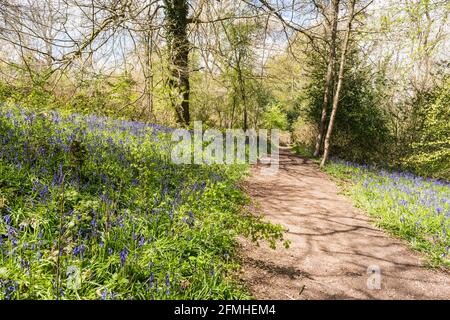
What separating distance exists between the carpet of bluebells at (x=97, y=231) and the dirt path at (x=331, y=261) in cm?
46

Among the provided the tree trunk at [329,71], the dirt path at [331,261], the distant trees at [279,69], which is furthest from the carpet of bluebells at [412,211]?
the tree trunk at [329,71]

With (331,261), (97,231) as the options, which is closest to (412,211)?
(331,261)

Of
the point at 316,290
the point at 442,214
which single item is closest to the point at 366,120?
the point at 442,214

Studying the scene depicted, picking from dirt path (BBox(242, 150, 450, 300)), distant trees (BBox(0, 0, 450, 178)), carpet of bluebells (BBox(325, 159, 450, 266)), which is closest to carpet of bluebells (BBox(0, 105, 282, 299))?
dirt path (BBox(242, 150, 450, 300))

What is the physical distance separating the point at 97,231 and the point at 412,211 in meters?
6.49

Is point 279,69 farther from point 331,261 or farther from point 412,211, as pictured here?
point 331,261

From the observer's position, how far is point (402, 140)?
52.4 ft

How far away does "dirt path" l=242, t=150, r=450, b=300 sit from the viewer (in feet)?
12.5

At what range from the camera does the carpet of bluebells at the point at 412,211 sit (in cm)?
544

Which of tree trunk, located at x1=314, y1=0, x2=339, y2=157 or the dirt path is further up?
tree trunk, located at x1=314, y1=0, x2=339, y2=157

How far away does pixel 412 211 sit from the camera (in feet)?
22.5

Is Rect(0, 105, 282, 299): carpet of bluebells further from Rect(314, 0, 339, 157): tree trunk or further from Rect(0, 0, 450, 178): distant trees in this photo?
Rect(314, 0, 339, 157): tree trunk

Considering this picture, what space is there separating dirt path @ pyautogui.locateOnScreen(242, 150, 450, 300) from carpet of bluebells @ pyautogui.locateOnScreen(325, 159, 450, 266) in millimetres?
295
